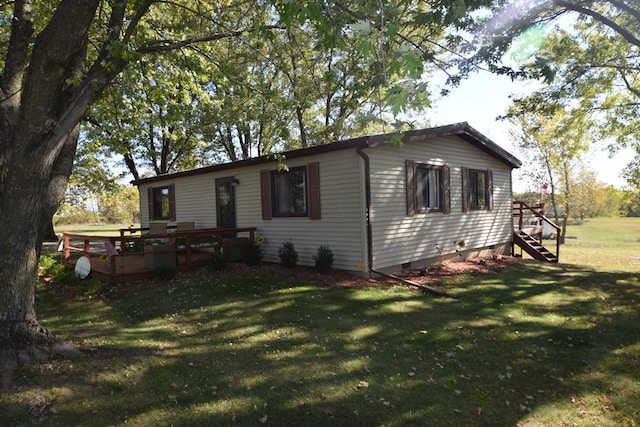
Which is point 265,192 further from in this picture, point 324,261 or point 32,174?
point 32,174

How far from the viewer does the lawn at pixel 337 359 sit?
3.25 m

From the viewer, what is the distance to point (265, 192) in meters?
10.5

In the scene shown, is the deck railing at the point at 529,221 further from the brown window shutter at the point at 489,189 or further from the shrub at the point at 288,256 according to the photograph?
the shrub at the point at 288,256

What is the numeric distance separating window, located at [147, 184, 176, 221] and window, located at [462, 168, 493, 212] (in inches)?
391

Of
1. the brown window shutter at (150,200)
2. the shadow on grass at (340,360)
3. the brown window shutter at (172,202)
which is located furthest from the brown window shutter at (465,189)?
the brown window shutter at (150,200)

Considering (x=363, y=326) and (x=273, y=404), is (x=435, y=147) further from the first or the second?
(x=273, y=404)

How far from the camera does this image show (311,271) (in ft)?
29.9

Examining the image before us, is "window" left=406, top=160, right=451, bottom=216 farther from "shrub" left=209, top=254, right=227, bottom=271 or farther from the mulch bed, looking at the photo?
"shrub" left=209, top=254, right=227, bottom=271

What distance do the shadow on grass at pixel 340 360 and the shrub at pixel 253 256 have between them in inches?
92.9

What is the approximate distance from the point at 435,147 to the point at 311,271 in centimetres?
463

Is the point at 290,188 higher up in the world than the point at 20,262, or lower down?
higher up

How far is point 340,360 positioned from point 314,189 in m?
5.41

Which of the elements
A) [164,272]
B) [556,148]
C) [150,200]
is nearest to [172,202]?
[150,200]

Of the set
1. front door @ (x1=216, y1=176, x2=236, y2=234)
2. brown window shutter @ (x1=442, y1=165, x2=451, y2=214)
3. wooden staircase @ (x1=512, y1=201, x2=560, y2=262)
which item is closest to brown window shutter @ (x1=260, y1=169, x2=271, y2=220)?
front door @ (x1=216, y1=176, x2=236, y2=234)
